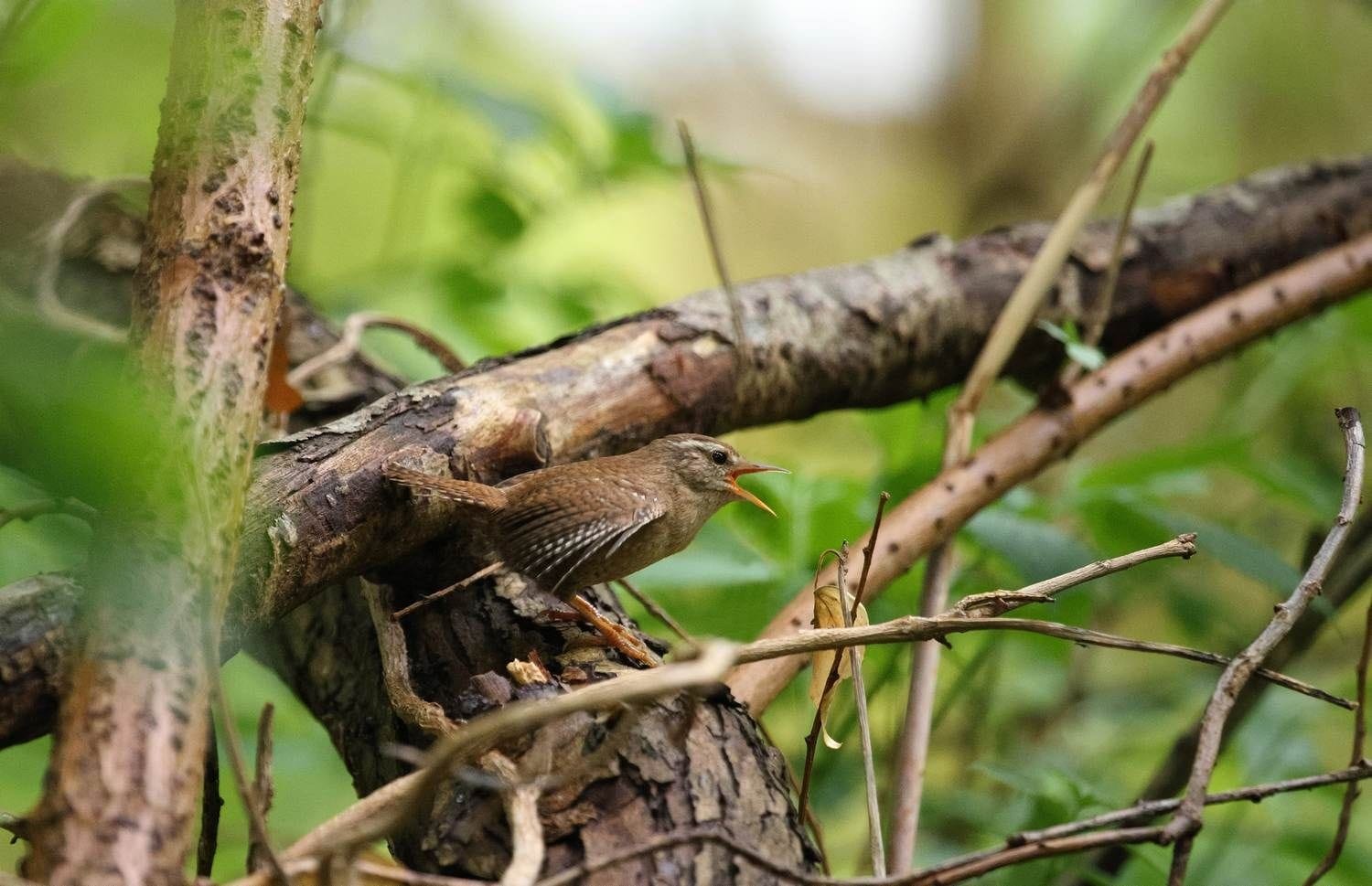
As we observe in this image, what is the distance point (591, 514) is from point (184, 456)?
1.03 meters

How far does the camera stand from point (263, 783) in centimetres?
131

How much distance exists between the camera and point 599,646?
2.09m

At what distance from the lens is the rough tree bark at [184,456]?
4.01ft

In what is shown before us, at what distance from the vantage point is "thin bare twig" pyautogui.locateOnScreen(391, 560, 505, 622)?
2.03 m

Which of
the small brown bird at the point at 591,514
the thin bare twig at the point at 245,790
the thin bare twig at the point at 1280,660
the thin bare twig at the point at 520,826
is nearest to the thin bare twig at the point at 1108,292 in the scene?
the thin bare twig at the point at 1280,660

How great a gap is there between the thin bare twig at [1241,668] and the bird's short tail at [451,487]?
4.41ft

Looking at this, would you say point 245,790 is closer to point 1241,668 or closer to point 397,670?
point 397,670

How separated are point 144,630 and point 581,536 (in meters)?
0.98

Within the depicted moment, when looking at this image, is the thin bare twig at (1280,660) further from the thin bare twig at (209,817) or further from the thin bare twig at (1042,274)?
the thin bare twig at (209,817)

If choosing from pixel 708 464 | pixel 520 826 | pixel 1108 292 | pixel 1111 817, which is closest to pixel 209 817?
pixel 520 826

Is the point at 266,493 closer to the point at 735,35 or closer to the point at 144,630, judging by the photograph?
the point at 144,630

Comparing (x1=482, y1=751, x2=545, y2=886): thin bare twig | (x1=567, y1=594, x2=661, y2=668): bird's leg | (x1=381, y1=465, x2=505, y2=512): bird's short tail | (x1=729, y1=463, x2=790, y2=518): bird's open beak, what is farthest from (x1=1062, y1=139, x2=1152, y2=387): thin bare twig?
(x1=482, y1=751, x2=545, y2=886): thin bare twig

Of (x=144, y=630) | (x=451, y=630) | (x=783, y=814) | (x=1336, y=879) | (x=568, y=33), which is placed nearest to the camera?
(x=144, y=630)

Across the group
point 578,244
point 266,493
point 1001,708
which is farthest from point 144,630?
point 578,244
